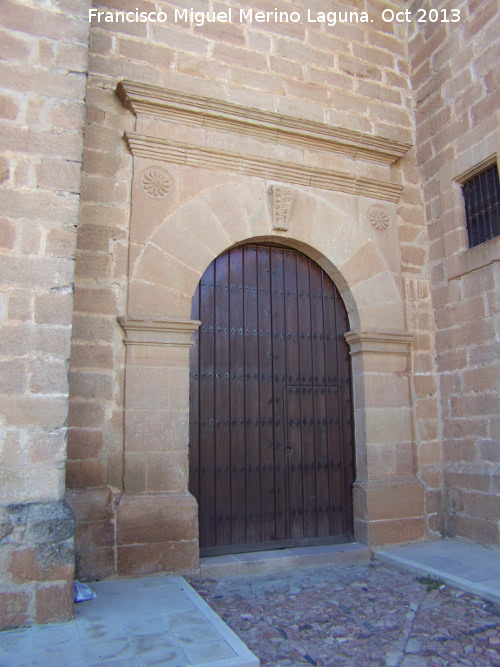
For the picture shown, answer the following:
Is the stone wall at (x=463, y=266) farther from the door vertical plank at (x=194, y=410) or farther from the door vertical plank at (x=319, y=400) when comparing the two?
the door vertical plank at (x=194, y=410)

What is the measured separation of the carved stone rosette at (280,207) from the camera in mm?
4551

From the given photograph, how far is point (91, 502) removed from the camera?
3592mm

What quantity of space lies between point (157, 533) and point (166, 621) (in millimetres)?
907

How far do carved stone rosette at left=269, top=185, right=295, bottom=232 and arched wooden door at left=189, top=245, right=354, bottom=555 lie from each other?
0.94ft

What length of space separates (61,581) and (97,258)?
2176mm

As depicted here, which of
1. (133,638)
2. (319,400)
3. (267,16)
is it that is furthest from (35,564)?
(267,16)

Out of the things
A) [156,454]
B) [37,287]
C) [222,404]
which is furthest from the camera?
[222,404]

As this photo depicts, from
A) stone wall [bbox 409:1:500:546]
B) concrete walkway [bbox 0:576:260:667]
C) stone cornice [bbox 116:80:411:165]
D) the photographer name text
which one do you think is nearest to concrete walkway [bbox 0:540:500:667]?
concrete walkway [bbox 0:576:260:667]

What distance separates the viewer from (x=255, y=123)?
4562mm

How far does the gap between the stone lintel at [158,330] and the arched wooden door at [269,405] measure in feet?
1.01

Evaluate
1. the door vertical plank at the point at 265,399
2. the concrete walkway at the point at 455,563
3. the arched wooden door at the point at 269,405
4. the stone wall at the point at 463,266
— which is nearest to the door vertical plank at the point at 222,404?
the arched wooden door at the point at 269,405

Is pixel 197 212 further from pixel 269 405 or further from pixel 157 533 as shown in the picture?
pixel 157 533

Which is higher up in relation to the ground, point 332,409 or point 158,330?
point 158,330

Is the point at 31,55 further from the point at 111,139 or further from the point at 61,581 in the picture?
the point at 61,581
